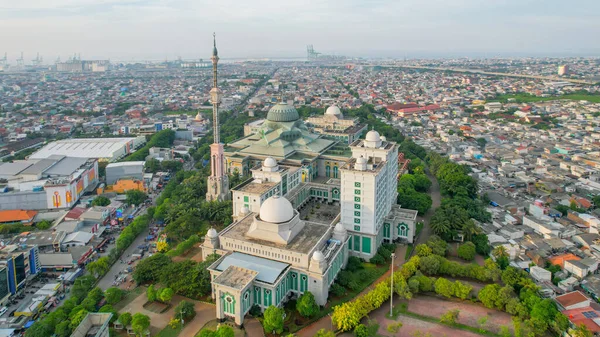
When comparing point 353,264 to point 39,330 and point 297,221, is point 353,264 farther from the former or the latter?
point 39,330

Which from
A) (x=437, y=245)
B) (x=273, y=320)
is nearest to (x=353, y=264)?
(x=437, y=245)

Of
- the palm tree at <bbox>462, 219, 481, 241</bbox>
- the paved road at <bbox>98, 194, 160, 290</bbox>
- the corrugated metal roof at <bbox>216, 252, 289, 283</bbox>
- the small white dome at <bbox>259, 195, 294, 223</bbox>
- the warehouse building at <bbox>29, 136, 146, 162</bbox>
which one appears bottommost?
the paved road at <bbox>98, 194, 160, 290</bbox>

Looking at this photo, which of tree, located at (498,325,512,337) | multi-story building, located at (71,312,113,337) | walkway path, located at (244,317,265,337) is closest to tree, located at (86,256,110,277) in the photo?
multi-story building, located at (71,312,113,337)

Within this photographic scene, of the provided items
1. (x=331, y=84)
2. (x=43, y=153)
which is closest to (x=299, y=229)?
(x=43, y=153)

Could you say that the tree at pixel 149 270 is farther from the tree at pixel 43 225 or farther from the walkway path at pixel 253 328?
→ the tree at pixel 43 225

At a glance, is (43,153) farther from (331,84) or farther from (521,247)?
(331,84)

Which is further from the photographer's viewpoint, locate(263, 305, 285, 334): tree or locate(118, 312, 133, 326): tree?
locate(118, 312, 133, 326): tree

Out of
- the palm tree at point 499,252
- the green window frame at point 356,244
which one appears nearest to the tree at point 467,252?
the palm tree at point 499,252

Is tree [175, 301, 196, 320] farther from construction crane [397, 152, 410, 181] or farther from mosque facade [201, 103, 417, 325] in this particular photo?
construction crane [397, 152, 410, 181]
